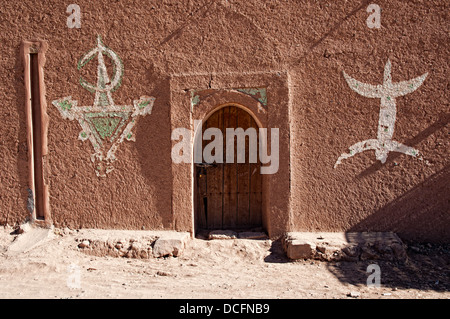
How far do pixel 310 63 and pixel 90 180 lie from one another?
3.00 metres

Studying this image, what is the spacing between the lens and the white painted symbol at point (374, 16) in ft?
13.9

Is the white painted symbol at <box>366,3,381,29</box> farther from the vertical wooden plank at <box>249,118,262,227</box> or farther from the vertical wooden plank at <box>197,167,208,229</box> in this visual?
the vertical wooden plank at <box>197,167,208,229</box>

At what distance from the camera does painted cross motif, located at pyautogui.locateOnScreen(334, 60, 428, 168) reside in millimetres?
4270

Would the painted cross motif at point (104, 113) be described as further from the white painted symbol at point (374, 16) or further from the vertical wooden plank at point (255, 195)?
the white painted symbol at point (374, 16)

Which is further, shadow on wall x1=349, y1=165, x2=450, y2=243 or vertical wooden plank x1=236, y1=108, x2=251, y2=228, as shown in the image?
vertical wooden plank x1=236, y1=108, x2=251, y2=228

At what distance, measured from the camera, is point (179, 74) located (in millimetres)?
4418

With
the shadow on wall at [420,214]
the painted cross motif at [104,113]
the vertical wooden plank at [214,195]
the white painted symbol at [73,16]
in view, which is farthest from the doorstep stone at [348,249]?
the white painted symbol at [73,16]

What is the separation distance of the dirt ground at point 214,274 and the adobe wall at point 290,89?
1.50 ft

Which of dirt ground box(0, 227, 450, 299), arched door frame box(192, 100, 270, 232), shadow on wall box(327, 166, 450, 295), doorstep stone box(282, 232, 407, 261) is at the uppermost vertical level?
arched door frame box(192, 100, 270, 232)

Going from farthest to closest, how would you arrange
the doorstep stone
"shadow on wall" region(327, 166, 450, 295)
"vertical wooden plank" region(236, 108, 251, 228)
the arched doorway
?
the arched doorway < "vertical wooden plank" region(236, 108, 251, 228) < "shadow on wall" region(327, 166, 450, 295) < the doorstep stone

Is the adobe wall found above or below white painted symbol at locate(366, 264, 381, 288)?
above

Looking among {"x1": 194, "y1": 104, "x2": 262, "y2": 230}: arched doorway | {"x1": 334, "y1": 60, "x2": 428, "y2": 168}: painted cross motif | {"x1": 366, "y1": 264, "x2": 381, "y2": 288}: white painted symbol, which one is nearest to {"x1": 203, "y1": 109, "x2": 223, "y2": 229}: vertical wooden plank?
{"x1": 194, "y1": 104, "x2": 262, "y2": 230}: arched doorway

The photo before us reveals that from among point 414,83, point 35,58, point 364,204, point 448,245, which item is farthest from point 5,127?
point 448,245

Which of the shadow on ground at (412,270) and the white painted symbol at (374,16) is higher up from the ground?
the white painted symbol at (374,16)
